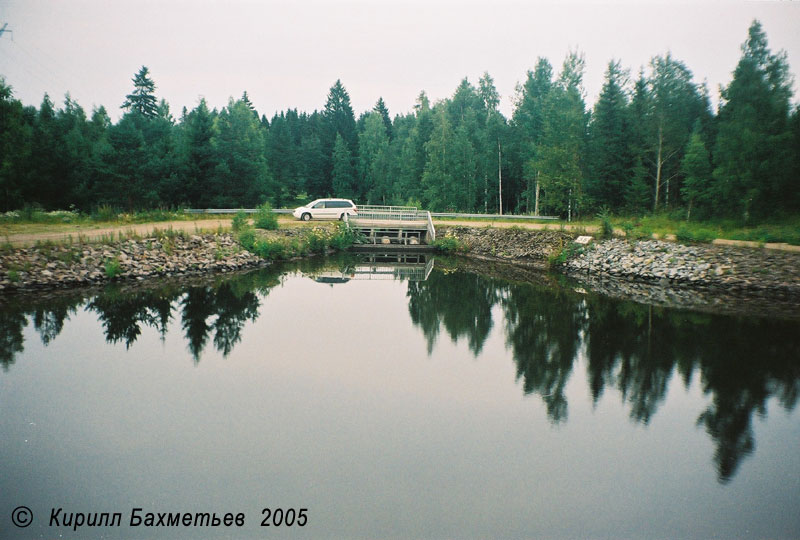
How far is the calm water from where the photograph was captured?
6.25 metres

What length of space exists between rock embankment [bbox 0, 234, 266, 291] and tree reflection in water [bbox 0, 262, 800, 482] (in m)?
1.58

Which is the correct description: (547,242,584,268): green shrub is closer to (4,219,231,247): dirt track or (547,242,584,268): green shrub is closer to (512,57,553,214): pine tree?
(512,57,553,214): pine tree

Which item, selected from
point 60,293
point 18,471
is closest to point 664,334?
point 18,471

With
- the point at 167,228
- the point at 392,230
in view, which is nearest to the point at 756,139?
the point at 392,230

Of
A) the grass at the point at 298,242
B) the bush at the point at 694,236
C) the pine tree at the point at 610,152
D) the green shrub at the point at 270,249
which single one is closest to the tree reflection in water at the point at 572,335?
the green shrub at the point at 270,249

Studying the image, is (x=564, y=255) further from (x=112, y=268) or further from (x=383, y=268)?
(x=112, y=268)

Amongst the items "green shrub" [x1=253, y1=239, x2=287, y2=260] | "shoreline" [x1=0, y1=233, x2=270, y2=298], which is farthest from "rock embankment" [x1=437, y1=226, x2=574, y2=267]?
"shoreline" [x1=0, y1=233, x2=270, y2=298]

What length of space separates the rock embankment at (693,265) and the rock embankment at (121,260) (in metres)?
17.0

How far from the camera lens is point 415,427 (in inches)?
334

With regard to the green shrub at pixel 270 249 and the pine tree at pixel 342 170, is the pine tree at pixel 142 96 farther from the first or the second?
the green shrub at pixel 270 249

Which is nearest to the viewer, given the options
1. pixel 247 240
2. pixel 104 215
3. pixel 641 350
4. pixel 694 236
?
pixel 641 350

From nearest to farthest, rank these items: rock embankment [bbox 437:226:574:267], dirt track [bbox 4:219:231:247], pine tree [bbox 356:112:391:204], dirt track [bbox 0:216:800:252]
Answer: dirt track [bbox 4:219:231:247], dirt track [bbox 0:216:800:252], rock embankment [bbox 437:226:574:267], pine tree [bbox 356:112:391:204]

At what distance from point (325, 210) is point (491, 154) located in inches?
727

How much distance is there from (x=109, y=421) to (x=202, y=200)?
3323 cm
